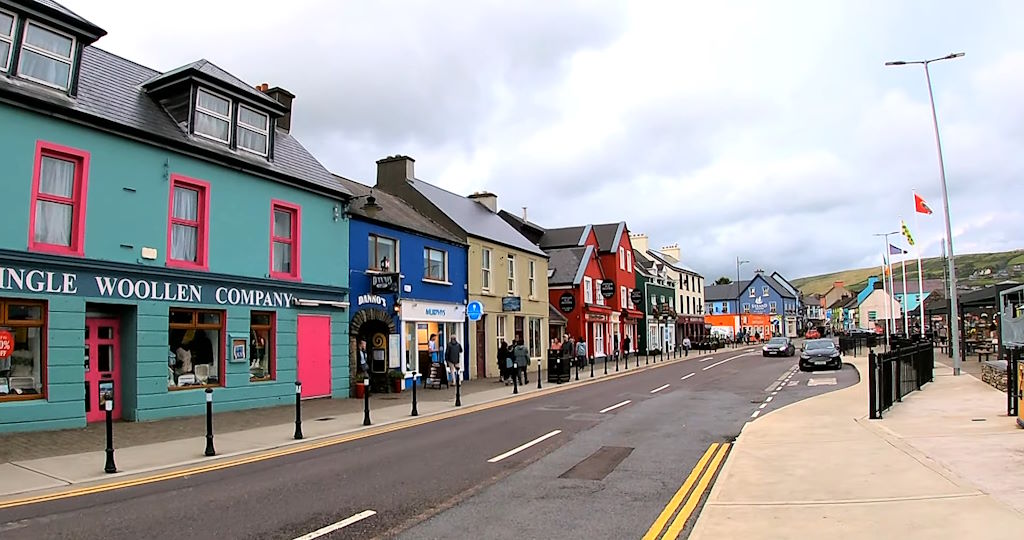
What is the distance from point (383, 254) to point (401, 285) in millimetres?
1299

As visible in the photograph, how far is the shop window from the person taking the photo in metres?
13.1

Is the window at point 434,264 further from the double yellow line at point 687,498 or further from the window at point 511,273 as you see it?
the double yellow line at point 687,498

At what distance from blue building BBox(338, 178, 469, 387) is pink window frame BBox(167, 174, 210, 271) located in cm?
561

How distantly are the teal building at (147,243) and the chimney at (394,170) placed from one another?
35.1 ft

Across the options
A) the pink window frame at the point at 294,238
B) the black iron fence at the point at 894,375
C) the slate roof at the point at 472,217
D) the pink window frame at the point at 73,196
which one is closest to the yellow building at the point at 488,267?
the slate roof at the point at 472,217

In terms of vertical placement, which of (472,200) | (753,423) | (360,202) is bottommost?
(753,423)

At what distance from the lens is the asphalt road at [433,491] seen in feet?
23.4

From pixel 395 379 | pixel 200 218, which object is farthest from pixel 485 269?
pixel 200 218

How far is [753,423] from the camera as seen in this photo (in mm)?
14781

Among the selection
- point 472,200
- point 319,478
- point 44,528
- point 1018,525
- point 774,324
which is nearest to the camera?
point 1018,525

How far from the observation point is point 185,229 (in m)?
16.8

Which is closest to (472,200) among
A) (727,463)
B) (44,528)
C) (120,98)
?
(120,98)

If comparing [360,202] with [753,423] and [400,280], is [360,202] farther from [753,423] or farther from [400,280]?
[753,423]

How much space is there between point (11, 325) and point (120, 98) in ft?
20.2
